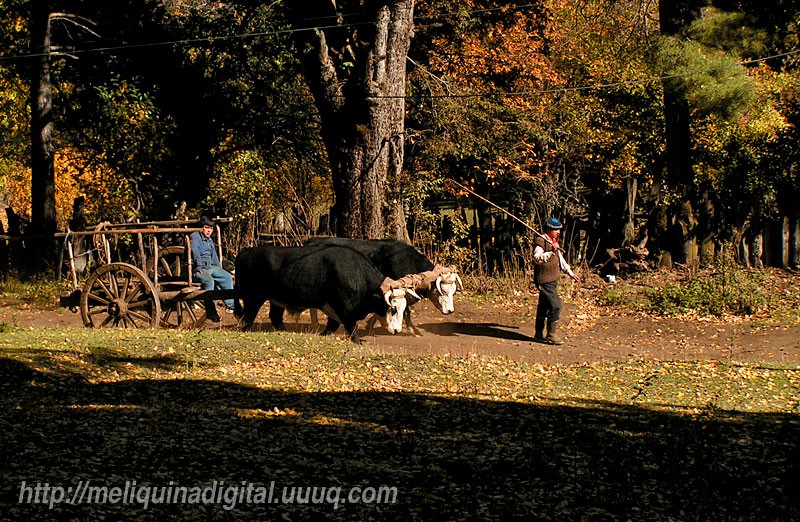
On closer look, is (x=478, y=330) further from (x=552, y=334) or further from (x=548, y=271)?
(x=548, y=271)

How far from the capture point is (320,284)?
17000mm

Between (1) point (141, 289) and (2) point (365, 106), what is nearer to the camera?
(1) point (141, 289)

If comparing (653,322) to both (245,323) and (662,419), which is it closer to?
(245,323)

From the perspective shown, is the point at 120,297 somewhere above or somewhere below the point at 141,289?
below

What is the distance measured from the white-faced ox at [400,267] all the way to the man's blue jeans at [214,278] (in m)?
0.88

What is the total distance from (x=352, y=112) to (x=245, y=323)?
650 centimetres

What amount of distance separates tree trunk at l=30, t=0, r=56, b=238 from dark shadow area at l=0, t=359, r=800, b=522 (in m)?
16.7

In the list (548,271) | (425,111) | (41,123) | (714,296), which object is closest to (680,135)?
(425,111)

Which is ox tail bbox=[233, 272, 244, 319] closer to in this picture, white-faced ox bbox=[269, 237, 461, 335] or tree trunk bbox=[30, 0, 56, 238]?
white-faced ox bbox=[269, 237, 461, 335]

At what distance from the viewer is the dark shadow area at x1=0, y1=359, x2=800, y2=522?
6.90 m

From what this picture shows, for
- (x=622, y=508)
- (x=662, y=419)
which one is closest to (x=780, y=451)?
(x=662, y=419)

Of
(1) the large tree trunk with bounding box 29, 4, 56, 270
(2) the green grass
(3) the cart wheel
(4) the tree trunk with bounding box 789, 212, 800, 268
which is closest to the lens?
(2) the green grass

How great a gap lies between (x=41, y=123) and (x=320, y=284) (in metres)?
13.1

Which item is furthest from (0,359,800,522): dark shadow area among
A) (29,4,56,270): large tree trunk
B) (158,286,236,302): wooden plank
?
(29,4,56,270): large tree trunk
